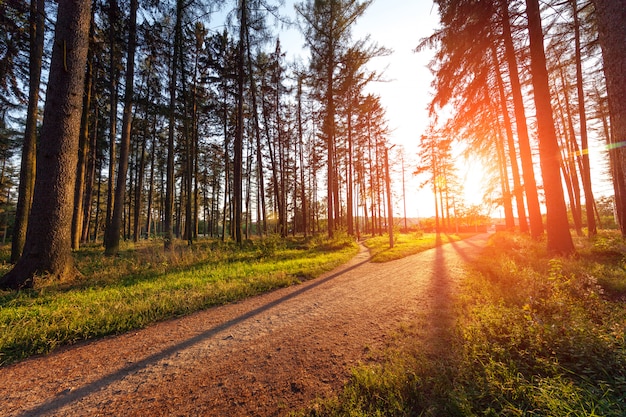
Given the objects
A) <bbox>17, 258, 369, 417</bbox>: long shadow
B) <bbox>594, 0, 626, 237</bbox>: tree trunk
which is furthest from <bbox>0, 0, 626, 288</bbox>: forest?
<bbox>17, 258, 369, 417</bbox>: long shadow

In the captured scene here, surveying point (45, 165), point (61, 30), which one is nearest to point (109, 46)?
point (61, 30)

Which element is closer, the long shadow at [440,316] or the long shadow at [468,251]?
the long shadow at [440,316]

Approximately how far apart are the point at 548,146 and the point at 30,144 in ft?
55.9

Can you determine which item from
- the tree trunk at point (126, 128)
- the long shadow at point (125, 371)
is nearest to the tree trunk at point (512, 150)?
the long shadow at point (125, 371)

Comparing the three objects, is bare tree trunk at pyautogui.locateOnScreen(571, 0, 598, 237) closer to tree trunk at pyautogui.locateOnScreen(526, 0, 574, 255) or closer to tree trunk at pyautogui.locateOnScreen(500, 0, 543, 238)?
tree trunk at pyautogui.locateOnScreen(500, 0, 543, 238)

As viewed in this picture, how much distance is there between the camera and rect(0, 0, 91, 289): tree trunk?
4922 mm

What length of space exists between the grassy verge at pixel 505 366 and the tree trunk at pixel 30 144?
11.9m

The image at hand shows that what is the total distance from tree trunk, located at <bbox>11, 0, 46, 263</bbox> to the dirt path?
29.3ft

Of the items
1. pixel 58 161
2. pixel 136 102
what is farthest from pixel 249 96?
pixel 58 161

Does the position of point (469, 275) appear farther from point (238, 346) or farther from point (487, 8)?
point (487, 8)

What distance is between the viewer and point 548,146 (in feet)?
21.4

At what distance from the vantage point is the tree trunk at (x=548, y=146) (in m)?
6.52

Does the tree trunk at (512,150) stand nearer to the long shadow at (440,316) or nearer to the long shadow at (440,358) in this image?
the long shadow at (440,316)

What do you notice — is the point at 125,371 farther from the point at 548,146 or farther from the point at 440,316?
the point at 548,146
